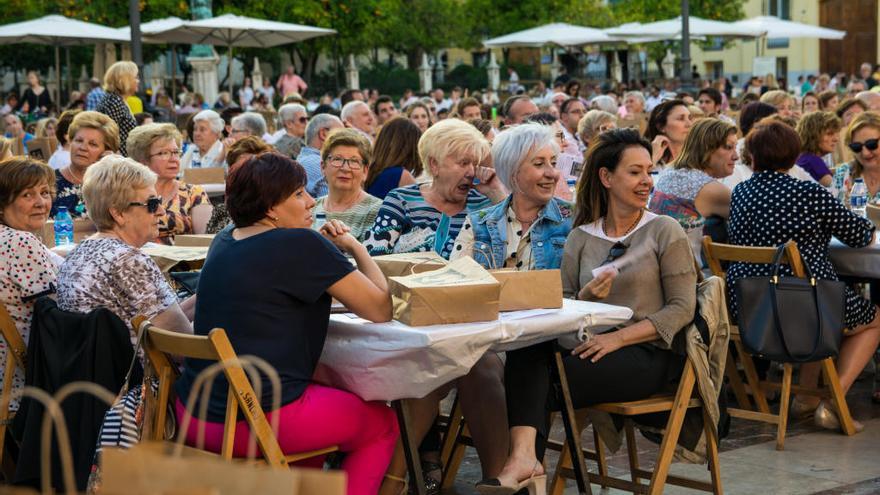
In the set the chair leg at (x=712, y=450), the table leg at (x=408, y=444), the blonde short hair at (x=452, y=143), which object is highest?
the blonde short hair at (x=452, y=143)

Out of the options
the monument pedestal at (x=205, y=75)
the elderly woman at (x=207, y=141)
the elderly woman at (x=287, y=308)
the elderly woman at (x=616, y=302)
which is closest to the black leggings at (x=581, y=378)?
the elderly woman at (x=616, y=302)

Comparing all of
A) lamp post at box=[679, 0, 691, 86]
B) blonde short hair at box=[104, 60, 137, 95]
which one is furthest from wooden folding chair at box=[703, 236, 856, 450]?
lamp post at box=[679, 0, 691, 86]

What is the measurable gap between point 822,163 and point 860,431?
126 inches

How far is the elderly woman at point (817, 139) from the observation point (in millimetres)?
9125

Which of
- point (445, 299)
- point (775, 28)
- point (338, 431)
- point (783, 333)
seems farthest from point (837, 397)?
point (775, 28)

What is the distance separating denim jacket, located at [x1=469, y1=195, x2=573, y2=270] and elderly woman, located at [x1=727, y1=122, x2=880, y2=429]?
125 centimetres

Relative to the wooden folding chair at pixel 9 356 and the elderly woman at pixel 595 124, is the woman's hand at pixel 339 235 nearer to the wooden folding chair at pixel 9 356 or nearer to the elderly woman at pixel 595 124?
the wooden folding chair at pixel 9 356

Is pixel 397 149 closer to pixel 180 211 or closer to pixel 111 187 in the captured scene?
pixel 180 211

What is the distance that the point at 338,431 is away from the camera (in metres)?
4.37

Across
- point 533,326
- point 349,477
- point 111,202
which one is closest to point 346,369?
point 349,477

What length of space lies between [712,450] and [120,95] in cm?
786

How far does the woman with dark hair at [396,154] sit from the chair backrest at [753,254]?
2.34 meters

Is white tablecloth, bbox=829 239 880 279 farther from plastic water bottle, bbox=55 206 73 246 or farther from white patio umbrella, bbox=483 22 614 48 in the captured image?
white patio umbrella, bbox=483 22 614 48

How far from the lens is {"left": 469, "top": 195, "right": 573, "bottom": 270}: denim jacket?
5617mm
